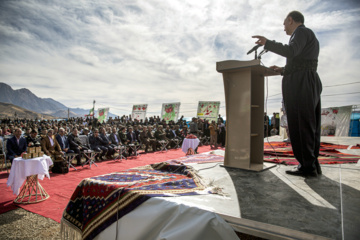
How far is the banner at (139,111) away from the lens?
17.9 meters

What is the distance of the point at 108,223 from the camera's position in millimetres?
1646

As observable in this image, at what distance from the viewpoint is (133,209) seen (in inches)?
60.8

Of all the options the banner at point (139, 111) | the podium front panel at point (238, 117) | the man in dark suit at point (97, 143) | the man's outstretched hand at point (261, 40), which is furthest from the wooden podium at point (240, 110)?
the banner at point (139, 111)

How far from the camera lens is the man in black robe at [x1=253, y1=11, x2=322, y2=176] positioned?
6.69 feet

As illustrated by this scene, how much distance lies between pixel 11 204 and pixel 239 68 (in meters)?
4.83

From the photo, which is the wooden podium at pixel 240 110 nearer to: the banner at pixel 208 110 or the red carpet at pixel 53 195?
the red carpet at pixel 53 195

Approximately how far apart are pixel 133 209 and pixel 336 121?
47.0 feet

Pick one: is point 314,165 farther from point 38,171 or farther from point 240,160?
point 38,171

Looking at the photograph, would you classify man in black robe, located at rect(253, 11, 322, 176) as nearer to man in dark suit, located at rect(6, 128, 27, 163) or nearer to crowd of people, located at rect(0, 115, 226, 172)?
crowd of people, located at rect(0, 115, 226, 172)

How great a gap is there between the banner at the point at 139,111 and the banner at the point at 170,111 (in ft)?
5.34

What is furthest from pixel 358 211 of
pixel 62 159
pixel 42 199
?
pixel 62 159

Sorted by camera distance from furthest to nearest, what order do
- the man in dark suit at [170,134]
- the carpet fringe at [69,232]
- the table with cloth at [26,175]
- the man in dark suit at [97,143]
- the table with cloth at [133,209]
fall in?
the man in dark suit at [170,134] < the man in dark suit at [97,143] < the table with cloth at [26,175] < the carpet fringe at [69,232] < the table with cloth at [133,209]

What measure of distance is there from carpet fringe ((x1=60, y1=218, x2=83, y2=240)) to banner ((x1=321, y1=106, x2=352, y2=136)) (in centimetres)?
1431

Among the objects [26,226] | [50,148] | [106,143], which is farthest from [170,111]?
[26,226]
